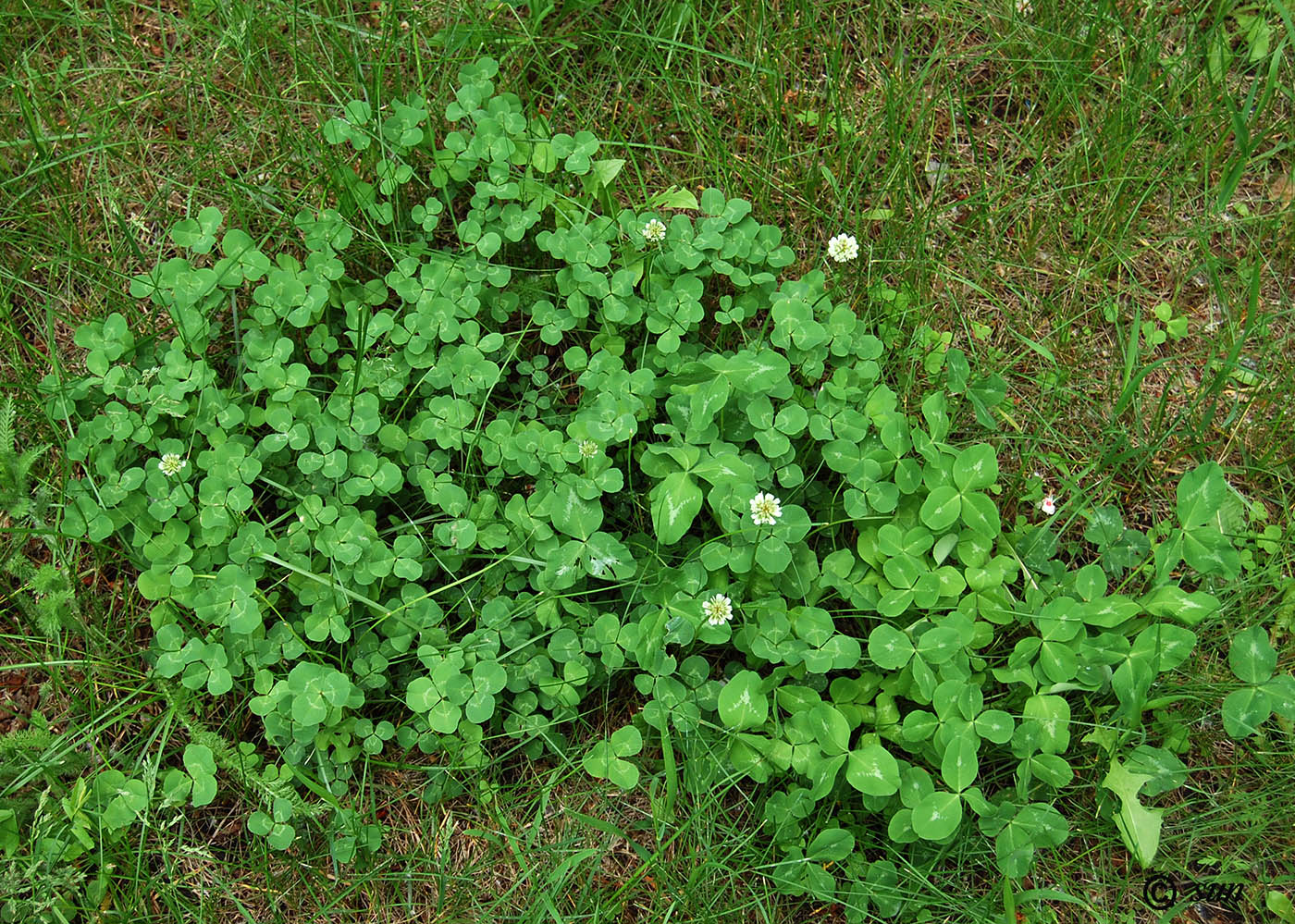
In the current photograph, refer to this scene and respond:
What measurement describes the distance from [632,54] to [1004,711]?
2637 mm

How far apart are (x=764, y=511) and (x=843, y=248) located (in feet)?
3.49

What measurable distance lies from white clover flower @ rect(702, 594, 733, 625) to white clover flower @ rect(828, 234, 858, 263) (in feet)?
4.21

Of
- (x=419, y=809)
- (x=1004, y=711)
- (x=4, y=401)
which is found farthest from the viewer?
(x=4, y=401)

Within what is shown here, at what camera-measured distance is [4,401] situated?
3.32 metres

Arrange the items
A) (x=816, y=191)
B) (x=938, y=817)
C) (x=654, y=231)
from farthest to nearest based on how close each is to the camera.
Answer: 1. (x=816, y=191)
2. (x=654, y=231)
3. (x=938, y=817)

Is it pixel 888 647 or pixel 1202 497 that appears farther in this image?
pixel 1202 497

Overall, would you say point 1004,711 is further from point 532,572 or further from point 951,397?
point 532,572

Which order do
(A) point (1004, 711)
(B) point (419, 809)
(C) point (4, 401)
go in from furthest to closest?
(C) point (4, 401) < (B) point (419, 809) < (A) point (1004, 711)

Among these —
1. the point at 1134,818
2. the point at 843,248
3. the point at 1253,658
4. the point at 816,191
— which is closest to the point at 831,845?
the point at 1134,818

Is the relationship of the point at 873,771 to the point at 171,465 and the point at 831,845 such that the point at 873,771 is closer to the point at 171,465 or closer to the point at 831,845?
the point at 831,845

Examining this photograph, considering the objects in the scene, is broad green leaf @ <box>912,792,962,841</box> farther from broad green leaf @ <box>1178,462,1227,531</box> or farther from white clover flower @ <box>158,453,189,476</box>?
white clover flower @ <box>158,453,189,476</box>

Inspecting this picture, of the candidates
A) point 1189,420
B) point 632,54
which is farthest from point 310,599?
point 1189,420

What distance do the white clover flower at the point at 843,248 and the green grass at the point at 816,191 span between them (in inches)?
5.9

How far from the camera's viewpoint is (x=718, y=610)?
285 cm
